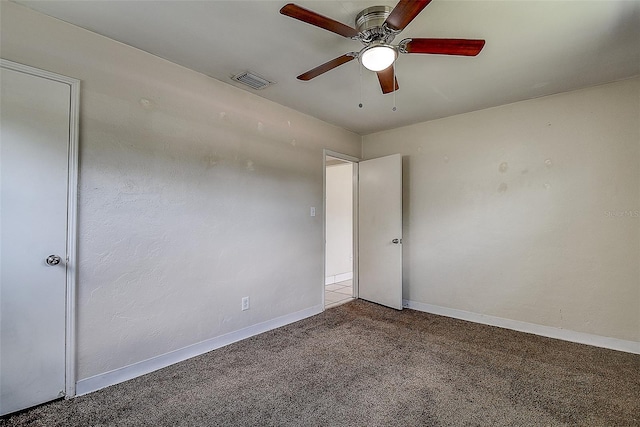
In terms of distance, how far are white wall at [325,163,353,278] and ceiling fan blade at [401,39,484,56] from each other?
3807 millimetres

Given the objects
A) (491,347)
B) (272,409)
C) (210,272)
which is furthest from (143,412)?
(491,347)

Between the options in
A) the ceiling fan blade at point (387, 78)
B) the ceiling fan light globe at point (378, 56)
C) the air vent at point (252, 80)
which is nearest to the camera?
the ceiling fan light globe at point (378, 56)

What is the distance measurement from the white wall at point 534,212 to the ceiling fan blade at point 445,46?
6.31 ft

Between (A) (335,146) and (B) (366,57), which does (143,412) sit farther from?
(A) (335,146)

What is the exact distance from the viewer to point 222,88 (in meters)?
2.71

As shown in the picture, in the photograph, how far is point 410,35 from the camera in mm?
1979

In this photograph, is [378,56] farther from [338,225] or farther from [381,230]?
[338,225]

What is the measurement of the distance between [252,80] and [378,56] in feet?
4.54

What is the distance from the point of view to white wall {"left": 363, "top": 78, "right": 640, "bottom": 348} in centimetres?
265

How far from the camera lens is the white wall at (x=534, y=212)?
2652 mm

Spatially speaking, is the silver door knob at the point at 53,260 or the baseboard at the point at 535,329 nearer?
the silver door knob at the point at 53,260

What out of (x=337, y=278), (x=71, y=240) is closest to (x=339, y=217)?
(x=337, y=278)

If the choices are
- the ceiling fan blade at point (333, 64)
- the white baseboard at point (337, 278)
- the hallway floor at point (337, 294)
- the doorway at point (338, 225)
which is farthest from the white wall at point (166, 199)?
the doorway at point (338, 225)

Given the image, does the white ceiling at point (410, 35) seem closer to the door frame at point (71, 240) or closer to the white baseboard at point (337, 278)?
the door frame at point (71, 240)
